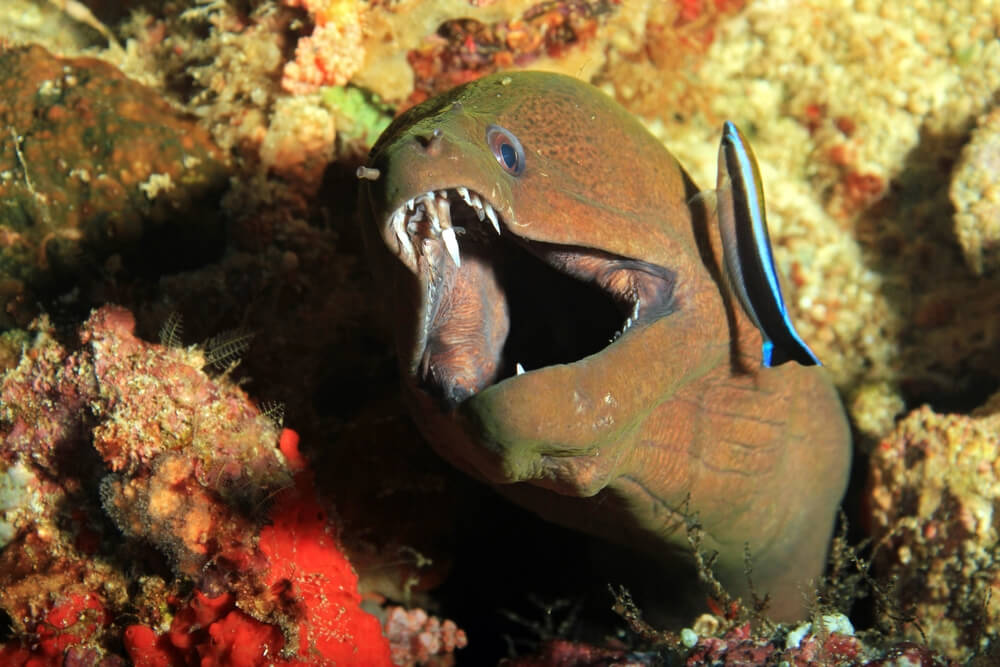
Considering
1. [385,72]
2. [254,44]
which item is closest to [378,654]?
[385,72]

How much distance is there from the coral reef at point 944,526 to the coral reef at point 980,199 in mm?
678

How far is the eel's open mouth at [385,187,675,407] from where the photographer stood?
197cm

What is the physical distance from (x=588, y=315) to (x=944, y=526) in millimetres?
1816

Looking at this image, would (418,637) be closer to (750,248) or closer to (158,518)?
(158,518)

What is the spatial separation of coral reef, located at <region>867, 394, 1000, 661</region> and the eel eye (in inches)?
86.6

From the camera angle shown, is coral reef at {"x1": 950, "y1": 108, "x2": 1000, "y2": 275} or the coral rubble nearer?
the coral rubble

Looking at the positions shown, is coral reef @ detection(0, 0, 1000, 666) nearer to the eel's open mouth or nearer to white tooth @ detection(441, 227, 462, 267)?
the eel's open mouth

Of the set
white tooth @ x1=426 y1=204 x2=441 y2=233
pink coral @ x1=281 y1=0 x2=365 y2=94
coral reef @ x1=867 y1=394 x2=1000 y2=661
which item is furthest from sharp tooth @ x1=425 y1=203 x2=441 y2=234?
coral reef @ x1=867 y1=394 x2=1000 y2=661

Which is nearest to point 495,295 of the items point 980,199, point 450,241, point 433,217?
point 450,241

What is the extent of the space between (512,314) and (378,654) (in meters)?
1.36

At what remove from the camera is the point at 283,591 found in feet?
7.40

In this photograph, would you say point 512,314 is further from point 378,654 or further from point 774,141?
point 774,141

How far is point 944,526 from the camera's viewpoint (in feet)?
9.73

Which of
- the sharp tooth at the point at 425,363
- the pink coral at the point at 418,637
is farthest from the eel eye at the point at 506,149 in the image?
the pink coral at the point at 418,637
